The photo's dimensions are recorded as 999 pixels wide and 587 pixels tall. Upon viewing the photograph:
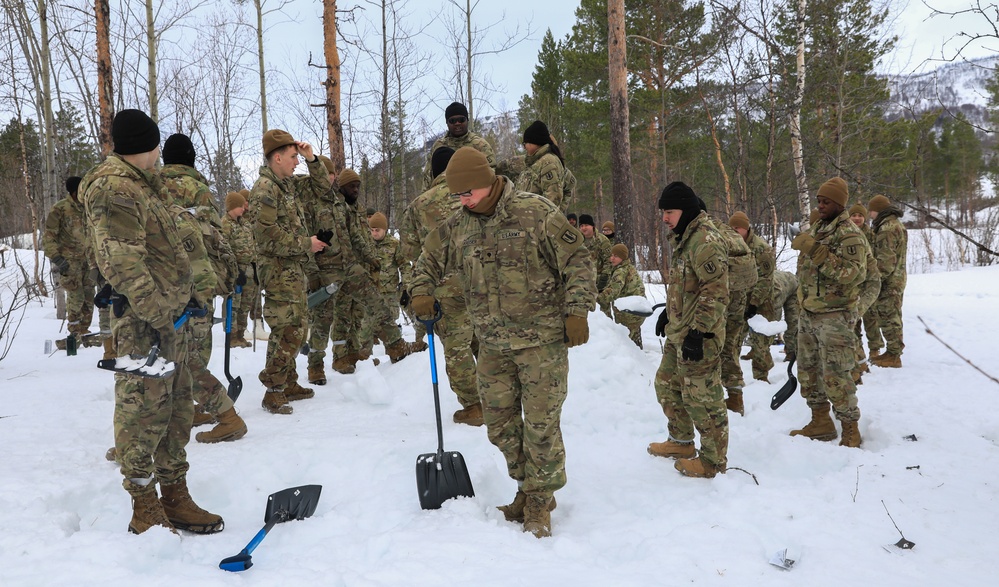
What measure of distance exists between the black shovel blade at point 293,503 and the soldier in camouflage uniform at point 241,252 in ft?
9.18

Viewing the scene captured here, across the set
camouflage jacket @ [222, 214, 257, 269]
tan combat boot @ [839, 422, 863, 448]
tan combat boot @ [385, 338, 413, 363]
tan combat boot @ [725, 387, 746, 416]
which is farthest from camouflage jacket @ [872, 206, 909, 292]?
camouflage jacket @ [222, 214, 257, 269]

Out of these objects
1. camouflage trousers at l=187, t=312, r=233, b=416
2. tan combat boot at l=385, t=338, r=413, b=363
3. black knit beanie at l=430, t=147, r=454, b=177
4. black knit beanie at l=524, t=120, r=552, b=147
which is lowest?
tan combat boot at l=385, t=338, r=413, b=363

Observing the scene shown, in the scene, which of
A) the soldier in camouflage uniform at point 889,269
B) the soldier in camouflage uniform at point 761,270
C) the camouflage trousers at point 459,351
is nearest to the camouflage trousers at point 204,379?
the camouflage trousers at point 459,351

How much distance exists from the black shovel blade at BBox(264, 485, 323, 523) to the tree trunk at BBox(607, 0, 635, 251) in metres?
7.84

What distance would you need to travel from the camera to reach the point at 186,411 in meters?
3.25

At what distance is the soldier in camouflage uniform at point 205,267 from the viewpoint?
13.3 feet

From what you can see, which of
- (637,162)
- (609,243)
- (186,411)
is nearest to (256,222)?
(186,411)

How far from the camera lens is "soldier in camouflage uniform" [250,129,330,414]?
515 centimetres

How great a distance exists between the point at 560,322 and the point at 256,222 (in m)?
3.38

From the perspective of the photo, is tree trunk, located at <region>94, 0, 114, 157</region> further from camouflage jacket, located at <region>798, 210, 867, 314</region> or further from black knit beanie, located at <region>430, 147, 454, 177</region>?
camouflage jacket, located at <region>798, 210, 867, 314</region>

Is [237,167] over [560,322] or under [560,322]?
over

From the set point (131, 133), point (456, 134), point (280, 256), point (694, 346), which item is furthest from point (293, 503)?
point (456, 134)

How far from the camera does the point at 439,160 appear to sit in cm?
517

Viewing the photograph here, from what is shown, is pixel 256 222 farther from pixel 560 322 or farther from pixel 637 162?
pixel 637 162
